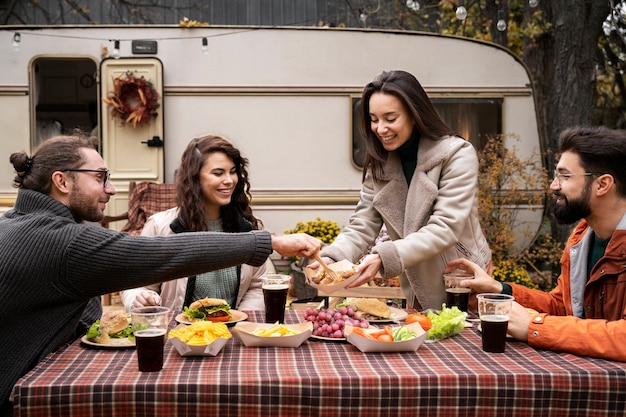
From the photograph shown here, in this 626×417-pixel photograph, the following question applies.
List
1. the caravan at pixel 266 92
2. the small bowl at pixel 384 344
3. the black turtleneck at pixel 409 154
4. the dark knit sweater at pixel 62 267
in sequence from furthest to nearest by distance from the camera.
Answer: the caravan at pixel 266 92, the black turtleneck at pixel 409 154, the small bowl at pixel 384 344, the dark knit sweater at pixel 62 267

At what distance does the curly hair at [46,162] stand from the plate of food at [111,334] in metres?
0.54

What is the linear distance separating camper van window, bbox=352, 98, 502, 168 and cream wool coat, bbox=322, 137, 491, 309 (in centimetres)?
452

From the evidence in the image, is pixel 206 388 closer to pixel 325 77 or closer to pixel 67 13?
pixel 325 77

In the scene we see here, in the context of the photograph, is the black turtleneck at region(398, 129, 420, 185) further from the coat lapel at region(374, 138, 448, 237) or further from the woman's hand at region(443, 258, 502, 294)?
A: the woman's hand at region(443, 258, 502, 294)

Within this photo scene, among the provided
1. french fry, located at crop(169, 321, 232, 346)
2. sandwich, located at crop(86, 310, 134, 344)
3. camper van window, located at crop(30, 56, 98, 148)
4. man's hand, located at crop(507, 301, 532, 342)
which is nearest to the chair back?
camper van window, located at crop(30, 56, 98, 148)

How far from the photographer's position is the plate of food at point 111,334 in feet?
8.50

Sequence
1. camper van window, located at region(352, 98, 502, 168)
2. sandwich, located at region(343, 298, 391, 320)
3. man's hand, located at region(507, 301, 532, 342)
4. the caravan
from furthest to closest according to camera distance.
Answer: camper van window, located at region(352, 98, 502, 168) < the caravan < sandwich, located at region(343, 298, 391, 320) < man's hand, located at region(507, 301, 532, 342)

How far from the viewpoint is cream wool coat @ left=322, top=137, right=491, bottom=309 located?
10.6ft

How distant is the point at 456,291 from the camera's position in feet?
10.0

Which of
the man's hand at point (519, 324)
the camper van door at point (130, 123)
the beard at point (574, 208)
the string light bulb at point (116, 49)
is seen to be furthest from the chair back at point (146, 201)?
the man's hand at point (519, 324)

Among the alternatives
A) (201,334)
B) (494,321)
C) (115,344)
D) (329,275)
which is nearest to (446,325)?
(494,321)

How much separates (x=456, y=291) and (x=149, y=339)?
1380 millimetres

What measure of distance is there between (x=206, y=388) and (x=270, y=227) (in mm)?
5865

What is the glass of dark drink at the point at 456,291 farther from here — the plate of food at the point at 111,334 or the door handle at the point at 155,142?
the door handle at the point at 155,142
